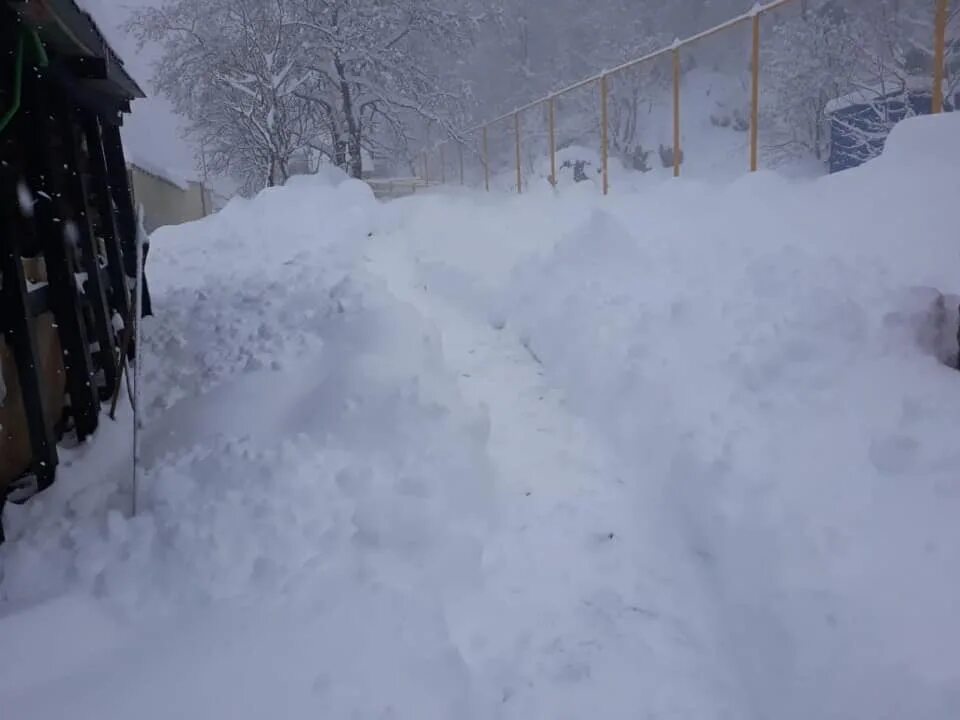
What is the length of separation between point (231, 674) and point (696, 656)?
1.98 metres

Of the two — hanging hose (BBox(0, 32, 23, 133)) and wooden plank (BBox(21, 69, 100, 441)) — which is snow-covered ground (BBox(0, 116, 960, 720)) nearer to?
wooden plank (BBox(21, 69, 100, 441))

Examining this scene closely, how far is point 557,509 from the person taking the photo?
13.8 feet

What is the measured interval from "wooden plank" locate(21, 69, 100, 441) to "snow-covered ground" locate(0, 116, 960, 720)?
319mm

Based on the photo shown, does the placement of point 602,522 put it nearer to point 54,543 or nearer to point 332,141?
point 54,543

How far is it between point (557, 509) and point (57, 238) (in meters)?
3.37

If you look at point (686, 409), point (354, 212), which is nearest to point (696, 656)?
point (686, 409)

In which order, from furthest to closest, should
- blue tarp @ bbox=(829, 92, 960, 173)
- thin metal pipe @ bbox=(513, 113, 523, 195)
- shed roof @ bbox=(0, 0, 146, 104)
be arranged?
thin metal pipe @ bbox=(513, 113, 523, 195), blue tarp @ bbox=(829, 92, 960, 173), shed roof @ bbox=(0, 0, 146, 104)

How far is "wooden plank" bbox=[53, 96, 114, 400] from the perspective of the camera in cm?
465

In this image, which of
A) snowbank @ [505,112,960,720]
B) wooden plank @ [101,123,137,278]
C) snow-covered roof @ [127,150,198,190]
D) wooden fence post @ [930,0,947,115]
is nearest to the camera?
snowbank @ [505,112,960,720]

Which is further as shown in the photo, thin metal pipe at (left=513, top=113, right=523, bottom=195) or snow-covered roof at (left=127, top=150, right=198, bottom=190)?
snow-covered roof at (left=127, top=150, right=198, bottom=190)

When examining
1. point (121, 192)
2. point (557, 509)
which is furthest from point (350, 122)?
point (557, 509)

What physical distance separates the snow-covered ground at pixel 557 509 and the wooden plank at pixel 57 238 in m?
0.32

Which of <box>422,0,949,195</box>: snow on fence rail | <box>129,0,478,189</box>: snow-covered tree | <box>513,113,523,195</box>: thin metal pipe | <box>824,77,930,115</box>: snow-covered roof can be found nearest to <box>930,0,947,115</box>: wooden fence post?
<box>422,0,949,195</box>: snow on fence rail

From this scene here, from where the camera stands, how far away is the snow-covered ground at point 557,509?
2.82 m
